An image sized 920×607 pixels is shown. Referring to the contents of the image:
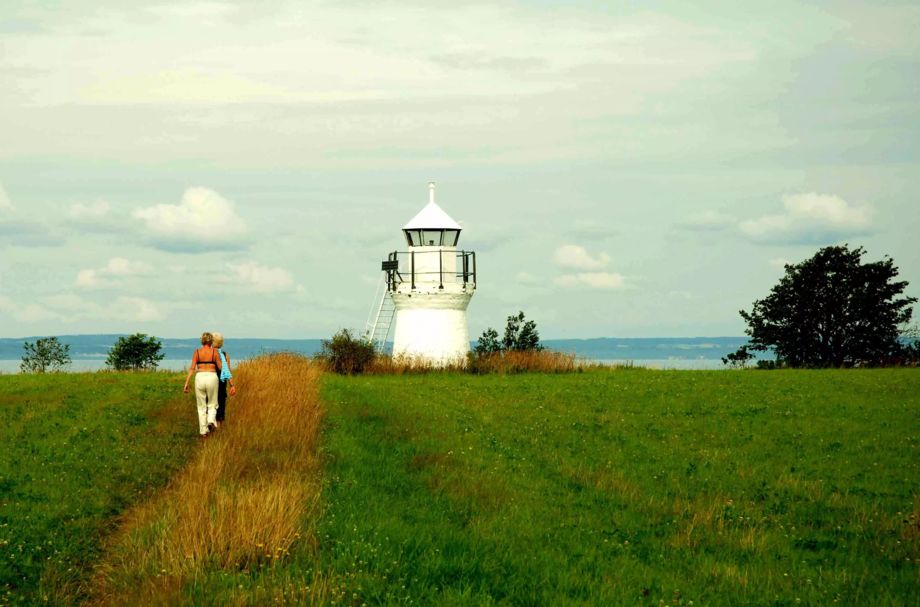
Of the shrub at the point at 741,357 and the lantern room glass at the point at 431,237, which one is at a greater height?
the lantern room glass at the point at 431,237

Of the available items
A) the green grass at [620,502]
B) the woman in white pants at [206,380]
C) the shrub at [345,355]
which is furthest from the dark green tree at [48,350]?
the woman in white pants at [206,380]

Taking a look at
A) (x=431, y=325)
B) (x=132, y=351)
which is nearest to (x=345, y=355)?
(x=431, y=325)

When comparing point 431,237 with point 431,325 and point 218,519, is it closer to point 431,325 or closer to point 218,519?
point 431,325

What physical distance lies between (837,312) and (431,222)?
32614 millimetres

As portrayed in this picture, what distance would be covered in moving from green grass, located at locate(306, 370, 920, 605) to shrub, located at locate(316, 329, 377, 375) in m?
16.7

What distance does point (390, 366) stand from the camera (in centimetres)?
5138

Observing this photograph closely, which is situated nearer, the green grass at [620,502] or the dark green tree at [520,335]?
the green grass at [620,502]

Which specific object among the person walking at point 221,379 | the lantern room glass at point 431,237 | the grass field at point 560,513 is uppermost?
the lantern room glass at point 431,237

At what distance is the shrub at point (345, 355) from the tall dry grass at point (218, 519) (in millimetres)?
28767

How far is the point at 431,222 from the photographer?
54531 mm

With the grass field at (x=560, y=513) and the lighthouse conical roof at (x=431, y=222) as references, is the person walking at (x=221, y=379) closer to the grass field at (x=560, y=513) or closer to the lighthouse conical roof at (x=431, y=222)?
the grass field at (x=560, y=513)

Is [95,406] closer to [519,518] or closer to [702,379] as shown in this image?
[519,518]

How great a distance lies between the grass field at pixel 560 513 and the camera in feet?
38.5

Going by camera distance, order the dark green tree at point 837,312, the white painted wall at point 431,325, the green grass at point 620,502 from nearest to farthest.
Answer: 1. the green grass at point 620,502
2. the white painted wall at point 431,325
3. the dark green tree at point 837,312
